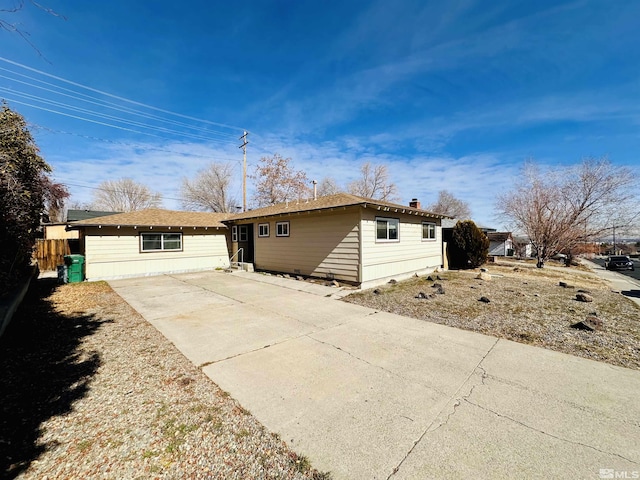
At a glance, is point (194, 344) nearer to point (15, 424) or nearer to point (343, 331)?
point (15, 424)

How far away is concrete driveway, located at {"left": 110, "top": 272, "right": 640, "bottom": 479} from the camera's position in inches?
81.7

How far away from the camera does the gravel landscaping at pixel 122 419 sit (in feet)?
6.61

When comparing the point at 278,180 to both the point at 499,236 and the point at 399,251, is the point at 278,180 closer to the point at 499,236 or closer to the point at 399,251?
the point at 399,251

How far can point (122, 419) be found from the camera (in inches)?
100

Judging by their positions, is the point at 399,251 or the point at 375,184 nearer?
the point at 399,251

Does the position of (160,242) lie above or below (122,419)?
above

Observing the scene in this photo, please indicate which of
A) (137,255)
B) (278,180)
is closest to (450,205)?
(278,180)

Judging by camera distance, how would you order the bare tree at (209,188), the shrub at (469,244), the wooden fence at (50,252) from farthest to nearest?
the bare tree at (209,188) → the shrub at (469,244) → the wooden fence at (50,252)

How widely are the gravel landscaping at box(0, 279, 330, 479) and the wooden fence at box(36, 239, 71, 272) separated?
13.8m

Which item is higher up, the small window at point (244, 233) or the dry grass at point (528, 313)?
the small window at point (244, 233)

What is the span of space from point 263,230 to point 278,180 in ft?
51.4

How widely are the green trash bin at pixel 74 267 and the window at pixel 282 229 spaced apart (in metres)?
7.88

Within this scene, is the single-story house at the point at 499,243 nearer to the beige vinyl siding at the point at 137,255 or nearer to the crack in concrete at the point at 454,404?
the beige vinyl siding at the point at 137,255

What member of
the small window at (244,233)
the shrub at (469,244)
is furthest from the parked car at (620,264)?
the small window at (244,233)
